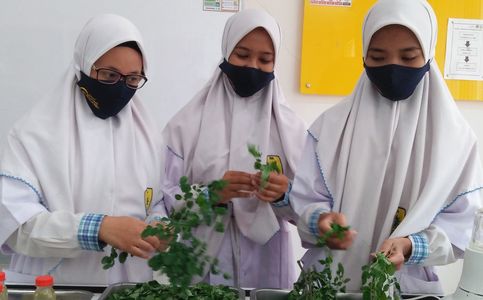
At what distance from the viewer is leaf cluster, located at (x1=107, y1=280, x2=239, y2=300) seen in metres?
0.94

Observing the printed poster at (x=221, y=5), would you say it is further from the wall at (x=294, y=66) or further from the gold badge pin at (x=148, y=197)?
the gold badge pin at (x=148, y=197)

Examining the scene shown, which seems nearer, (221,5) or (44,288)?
(44,288)

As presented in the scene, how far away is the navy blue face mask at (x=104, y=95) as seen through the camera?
134 centimetres

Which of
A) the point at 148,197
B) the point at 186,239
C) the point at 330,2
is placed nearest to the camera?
the point at 186,239

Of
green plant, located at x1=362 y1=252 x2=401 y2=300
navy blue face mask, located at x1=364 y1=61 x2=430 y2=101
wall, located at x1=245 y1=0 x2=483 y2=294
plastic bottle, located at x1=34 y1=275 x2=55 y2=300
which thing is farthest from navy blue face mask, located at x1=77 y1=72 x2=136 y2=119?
wall, located at x1=245 y1=0 x2=483 y2=294

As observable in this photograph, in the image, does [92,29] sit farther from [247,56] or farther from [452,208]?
[452,208]

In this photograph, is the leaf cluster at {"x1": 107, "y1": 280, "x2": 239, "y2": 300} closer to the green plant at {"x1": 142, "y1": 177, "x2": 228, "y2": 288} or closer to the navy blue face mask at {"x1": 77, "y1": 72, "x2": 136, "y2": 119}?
the green plant at {"x1": 142, "y1": 177, "x2": 228, "y2": 288}

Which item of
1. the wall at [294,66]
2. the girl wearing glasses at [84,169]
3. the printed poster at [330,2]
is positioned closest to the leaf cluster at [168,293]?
the girl wearing glasses at [84,169]

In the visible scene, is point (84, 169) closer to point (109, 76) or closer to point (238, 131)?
point (109, 76)

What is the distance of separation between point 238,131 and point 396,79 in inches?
23.8

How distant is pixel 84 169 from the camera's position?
1327 mm

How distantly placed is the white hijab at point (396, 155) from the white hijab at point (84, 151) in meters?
0.63

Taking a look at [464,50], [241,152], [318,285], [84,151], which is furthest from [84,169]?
[464,50]

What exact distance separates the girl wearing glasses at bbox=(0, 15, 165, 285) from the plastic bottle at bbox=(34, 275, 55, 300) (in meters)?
0.19
